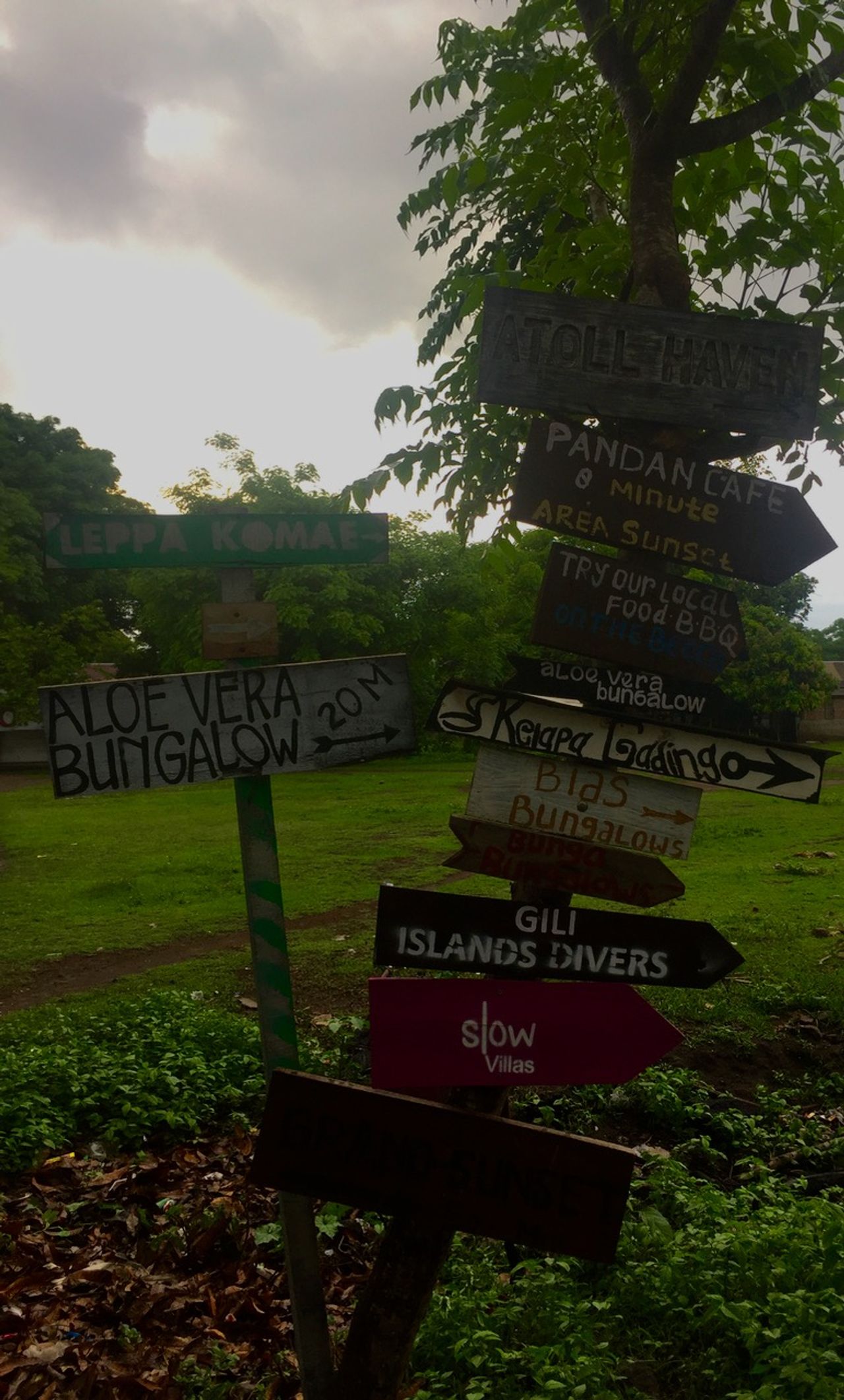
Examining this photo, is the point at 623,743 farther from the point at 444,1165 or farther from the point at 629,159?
the point at 629,159

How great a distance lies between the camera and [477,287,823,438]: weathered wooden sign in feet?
11.1

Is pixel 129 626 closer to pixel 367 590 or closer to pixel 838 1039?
pixel 367 590

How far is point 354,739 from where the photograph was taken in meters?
3.19

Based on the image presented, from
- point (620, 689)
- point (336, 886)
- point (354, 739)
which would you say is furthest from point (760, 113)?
point (336, 886)

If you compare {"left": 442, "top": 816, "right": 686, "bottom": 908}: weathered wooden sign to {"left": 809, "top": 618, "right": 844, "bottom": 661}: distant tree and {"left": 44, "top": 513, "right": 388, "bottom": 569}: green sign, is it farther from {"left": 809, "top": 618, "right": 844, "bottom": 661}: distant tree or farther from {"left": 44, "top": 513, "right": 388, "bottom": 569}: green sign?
{"left": 809, "top": 618, "right": 844, "bottom": 661}: distant tree

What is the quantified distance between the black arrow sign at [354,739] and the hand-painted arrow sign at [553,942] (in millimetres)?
480

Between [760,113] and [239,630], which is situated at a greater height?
[760,113]

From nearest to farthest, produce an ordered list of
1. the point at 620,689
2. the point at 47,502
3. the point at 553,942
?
1. the point at 553,942
2. the point at 620,689
3. the point at 47,502

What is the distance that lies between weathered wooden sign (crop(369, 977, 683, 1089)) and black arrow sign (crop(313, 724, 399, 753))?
732mm

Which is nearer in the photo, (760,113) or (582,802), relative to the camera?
(582,802)

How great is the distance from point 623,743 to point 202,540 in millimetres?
1457

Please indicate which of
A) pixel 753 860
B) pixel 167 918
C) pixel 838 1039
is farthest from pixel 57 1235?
pixel 753 860

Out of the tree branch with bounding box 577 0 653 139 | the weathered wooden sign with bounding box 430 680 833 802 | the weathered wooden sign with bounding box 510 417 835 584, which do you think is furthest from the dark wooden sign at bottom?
the tree branch with bounding box 577 0 653 139

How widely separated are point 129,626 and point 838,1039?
132ft
